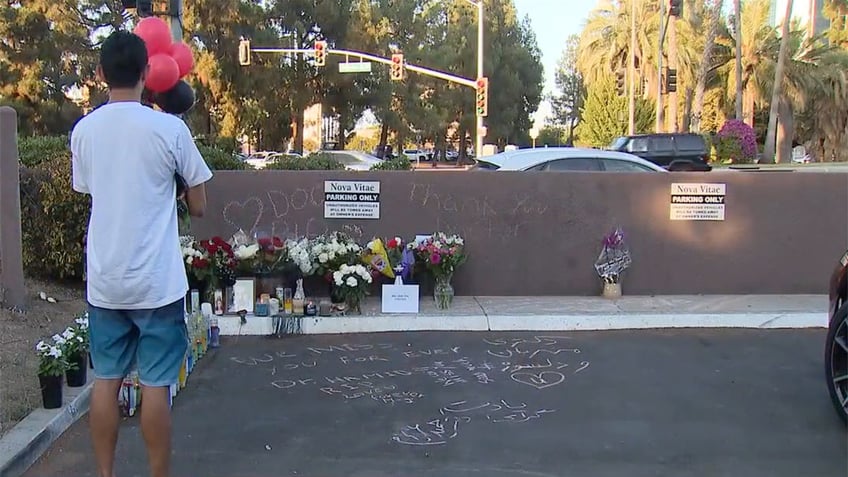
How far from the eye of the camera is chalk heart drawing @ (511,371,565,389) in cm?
522

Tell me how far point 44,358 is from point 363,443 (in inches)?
77.7

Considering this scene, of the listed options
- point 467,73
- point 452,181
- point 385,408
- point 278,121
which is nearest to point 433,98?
point 467,73

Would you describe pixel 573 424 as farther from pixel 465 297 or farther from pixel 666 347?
pixel 465 297

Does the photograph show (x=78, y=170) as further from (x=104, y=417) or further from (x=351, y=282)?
(x=351, y=282)

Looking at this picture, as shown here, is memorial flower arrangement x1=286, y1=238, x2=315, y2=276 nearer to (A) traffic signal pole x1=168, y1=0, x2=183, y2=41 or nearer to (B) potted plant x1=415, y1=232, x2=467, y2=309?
(B) potted plant x1=415, y1=232, x2=467, y2=309

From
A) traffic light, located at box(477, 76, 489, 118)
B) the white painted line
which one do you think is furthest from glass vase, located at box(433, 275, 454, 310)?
traffic light, located at box(477, 76, 489, 118)

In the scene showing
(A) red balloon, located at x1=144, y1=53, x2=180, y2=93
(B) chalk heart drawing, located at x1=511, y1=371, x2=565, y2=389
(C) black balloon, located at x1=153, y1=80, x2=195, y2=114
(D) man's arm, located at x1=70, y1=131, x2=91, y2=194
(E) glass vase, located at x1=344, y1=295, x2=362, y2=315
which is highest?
(A) red balloon, located at x1=144, y1=53, x2=180, y2=93

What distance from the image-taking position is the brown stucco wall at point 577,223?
7.69 metres

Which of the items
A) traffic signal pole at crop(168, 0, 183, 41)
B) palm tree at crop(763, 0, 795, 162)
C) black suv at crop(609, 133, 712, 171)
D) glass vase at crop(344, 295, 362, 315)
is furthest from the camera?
palm tree at crop(763, 0, 795, 162)

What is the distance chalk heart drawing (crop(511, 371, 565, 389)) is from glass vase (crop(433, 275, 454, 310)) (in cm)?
179

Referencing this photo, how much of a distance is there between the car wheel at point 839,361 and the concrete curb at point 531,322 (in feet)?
7.96

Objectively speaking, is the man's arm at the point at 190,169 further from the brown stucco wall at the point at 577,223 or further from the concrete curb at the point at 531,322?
the brown stucco wall at the point at 577,223

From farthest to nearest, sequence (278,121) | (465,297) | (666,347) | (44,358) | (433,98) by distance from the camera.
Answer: (433,98), (278,121), (465,297), (666,347), (44,358)

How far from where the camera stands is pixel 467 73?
154 feet
